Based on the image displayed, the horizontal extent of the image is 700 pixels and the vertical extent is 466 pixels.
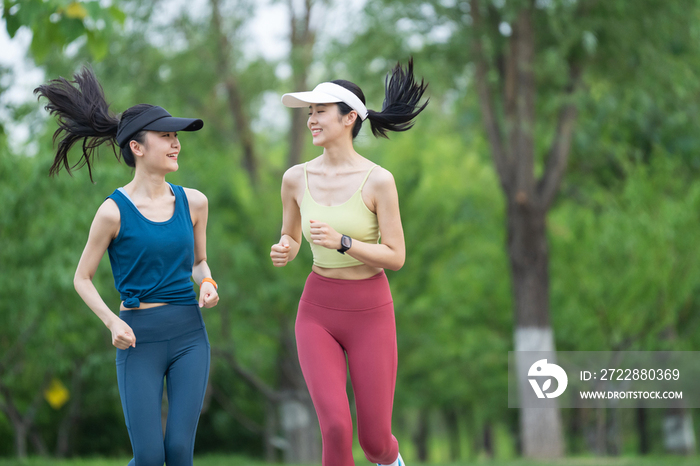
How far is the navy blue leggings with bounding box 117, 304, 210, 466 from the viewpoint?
131 inches

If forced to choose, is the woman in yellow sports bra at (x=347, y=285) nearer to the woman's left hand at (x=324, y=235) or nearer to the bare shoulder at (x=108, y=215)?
the woman's left hand at (x=324, y=235)

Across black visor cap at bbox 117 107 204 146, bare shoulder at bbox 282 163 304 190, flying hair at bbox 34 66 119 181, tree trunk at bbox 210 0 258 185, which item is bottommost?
bare shoulder at bbox 282 163 304 190

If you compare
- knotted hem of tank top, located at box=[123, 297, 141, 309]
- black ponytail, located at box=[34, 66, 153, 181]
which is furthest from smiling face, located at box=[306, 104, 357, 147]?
knotted hem of tank top, located at box=[123, 297, 141, 309]

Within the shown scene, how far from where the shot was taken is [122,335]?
3273 mm

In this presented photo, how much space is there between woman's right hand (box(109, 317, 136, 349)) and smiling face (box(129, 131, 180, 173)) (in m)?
0.79

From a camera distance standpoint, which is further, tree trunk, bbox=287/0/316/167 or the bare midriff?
tree trunk, bbox=287/0/316/167

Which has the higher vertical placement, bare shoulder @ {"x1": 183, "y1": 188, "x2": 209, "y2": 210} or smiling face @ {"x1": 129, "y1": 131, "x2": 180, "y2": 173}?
smiling face @ {"x1": 129, "y1": 131, "x2": 180, "y2": 173}

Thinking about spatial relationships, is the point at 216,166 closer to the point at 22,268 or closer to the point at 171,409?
the point at 22,268

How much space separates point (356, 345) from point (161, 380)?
3.26 ft

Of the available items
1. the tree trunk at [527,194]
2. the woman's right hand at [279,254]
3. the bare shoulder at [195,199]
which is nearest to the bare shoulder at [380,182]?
the woman's right hand at [279,254]

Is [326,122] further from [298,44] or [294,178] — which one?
[298,44]

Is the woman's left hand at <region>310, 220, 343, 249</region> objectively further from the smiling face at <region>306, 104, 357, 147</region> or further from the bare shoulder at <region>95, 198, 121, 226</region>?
the bare shoulder at <region>95, 198, 121, 226</region>

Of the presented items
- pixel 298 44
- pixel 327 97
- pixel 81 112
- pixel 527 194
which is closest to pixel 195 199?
pixel 81 112

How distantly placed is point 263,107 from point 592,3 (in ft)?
30.2
